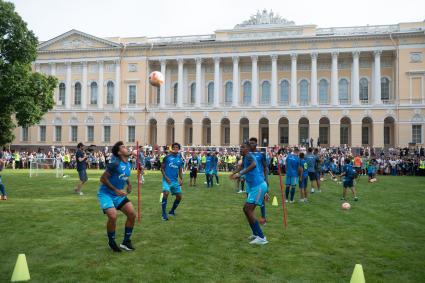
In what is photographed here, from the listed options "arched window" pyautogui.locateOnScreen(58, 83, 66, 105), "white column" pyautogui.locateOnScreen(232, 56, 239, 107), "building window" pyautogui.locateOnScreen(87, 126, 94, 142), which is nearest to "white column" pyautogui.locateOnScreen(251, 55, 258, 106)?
"white column" pyautogui.locateOnScreen(232, 56, 239, 107)

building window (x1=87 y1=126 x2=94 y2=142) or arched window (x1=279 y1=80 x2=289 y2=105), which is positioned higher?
arched window (x1=279 y1=80 x2=289 y2=105)

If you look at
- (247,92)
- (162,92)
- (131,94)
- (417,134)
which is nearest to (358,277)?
(417,134)

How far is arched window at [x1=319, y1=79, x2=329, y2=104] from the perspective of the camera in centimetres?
5678

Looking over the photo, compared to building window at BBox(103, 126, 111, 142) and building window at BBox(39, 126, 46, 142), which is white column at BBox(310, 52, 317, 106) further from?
building window at BBox(39, 126, 46, 142)

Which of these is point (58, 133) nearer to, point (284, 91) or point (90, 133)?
point (90, 133)

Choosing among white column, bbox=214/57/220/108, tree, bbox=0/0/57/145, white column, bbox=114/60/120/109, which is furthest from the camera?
white column, bbox=114/60/120/109

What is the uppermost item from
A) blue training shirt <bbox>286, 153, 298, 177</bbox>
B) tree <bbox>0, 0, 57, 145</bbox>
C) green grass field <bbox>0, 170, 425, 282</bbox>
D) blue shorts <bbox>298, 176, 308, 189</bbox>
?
tree <bbox>0, 0, 57, 145</bbox>

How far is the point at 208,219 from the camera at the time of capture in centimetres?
1167

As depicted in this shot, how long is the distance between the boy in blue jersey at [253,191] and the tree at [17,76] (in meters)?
28.6

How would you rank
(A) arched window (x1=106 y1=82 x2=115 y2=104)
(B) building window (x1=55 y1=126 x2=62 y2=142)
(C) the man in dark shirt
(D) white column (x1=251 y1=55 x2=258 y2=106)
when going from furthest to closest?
(B) building window (x1=55 y1=126 x2=62 y2=142)
(A) arched window (x1=106 y1=82 x2=115 y2=104)
(D) white column (x1=251 y1=55 x2=258 y2=106)
(C) the man in dark shirt

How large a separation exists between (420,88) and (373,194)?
38.7 metres

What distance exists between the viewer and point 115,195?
806 centimetres

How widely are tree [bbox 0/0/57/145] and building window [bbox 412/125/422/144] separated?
4306 cm

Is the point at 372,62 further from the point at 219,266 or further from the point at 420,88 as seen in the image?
the point at 219,266
